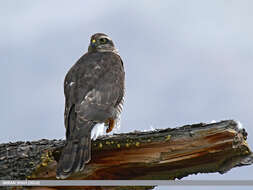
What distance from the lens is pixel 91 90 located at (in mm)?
7801

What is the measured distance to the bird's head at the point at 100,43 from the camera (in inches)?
403

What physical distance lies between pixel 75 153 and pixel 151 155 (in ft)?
3.57

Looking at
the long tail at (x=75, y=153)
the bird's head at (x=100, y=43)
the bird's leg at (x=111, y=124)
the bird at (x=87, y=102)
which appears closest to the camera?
the long tail at (x=75, y=153)

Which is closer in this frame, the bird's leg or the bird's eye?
the bird's leg

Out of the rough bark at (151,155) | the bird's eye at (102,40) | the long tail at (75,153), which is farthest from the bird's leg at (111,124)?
the bird's eye at (102,40)

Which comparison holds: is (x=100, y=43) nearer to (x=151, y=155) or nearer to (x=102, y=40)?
(x=102, y=40)

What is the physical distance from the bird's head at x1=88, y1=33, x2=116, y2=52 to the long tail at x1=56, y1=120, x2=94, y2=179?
145 inches

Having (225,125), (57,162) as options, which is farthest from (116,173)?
(225,125)

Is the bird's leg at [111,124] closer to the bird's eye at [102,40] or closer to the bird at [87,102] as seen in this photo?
the bird at [87,102]

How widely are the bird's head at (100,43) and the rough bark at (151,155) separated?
4153 mm

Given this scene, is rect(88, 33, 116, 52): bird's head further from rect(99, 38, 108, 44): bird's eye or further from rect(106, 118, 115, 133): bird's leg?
rect(106, 118, 115, 133): bird's leg

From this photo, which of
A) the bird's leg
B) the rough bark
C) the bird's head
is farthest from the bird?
the bird's head

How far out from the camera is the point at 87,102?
748cm

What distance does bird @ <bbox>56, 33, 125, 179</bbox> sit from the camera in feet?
20.6
